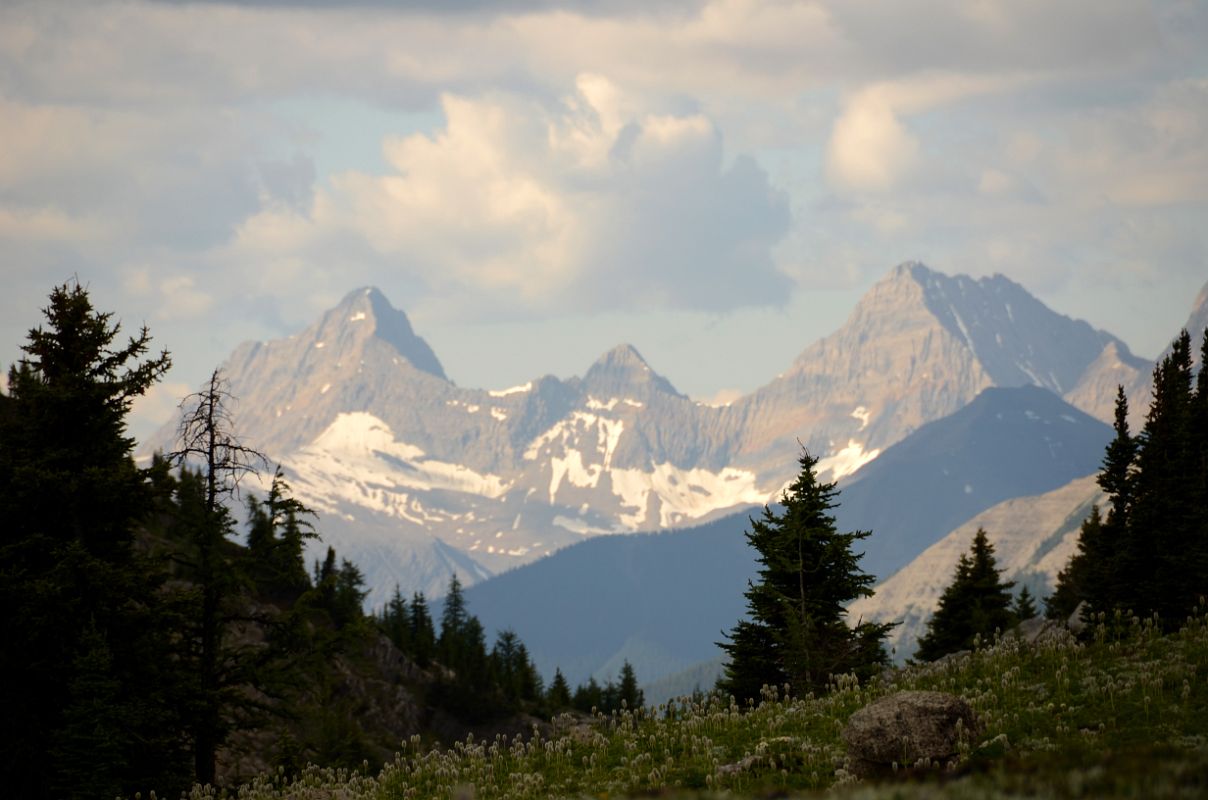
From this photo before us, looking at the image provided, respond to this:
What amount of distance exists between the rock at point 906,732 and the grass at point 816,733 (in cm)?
34

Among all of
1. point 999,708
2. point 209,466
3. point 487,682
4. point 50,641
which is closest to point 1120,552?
point 999,708

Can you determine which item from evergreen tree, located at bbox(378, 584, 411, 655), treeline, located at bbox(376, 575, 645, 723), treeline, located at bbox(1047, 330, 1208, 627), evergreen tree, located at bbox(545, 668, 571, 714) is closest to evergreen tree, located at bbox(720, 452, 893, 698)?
treeline, located at bbox(1047, 330, 1208, 627)

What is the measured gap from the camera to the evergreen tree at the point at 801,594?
1827 inches

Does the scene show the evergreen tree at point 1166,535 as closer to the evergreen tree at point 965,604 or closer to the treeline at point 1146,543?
the treeline at point 1146,543

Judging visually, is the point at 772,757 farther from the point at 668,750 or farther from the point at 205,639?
the point at 205,639

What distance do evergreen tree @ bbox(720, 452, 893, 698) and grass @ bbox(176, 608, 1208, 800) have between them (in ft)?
60.1

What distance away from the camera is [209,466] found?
35.3 meters

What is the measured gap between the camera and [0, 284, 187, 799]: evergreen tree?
29.9m

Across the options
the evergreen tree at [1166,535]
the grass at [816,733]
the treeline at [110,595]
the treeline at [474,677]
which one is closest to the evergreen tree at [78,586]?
the treeline at [110,595]

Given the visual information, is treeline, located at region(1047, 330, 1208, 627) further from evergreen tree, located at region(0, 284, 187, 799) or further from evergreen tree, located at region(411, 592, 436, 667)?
evergreen tree, located at region(411, 592, 436, 667)

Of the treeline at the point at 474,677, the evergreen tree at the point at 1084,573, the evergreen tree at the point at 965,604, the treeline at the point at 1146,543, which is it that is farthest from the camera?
the treeline at the point at 474,677

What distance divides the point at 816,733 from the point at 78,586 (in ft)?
61.3

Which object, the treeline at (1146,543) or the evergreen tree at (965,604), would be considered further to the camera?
the evergreen tree at (965,604)

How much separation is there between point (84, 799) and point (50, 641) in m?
5.09
